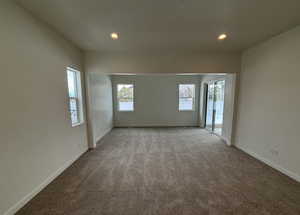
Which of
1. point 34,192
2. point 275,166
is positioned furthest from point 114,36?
point 275,166

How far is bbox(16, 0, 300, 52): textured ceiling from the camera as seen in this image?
1.58 meters

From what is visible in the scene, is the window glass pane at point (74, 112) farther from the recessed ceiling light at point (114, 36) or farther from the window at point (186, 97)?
the window at point (186, 97)

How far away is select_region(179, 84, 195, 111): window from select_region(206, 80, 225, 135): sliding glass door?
751 mm

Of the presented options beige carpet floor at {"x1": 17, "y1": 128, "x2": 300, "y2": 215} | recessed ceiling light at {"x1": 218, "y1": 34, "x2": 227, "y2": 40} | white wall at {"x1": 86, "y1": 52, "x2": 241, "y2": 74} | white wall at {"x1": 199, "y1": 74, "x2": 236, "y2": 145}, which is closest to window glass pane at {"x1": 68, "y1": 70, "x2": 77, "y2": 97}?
white wall at {"x1": 86, "y1": 52, "x2": 241, "y2": 74}

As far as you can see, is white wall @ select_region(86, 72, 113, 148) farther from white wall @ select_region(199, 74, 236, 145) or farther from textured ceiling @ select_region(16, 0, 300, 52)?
white wall @ select_region(199, 74, 236, 145)

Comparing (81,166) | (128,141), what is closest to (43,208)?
(81,166)

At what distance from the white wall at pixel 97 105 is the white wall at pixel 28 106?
0.93 m

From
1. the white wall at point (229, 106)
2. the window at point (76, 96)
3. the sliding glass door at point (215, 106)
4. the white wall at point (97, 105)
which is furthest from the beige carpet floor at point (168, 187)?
the sliding glass door at point (215, 106)

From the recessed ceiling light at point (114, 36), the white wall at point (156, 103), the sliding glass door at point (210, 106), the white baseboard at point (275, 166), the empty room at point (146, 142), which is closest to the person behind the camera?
the empty room at point (146, 142)

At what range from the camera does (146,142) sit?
13.0 ft

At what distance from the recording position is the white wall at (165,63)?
10.6 feet

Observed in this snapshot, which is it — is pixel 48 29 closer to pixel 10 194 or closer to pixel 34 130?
pixel 34 130

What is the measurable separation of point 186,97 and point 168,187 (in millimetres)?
4634

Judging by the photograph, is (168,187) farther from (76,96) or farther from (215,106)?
(215,106)
